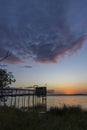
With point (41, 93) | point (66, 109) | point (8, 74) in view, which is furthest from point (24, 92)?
point (66, 109)

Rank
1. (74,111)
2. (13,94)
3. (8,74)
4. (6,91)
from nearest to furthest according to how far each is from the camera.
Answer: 1. (74,111)
2. (8,74)
3. (6,91)
4. (13,94)

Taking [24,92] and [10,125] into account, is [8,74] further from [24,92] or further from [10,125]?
[10,125]

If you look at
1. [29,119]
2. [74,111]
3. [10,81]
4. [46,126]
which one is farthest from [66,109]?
[46,126]

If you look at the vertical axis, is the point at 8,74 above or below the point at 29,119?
above

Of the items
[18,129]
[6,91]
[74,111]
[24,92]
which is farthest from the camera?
[24,92]

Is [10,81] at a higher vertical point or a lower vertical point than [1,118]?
higher

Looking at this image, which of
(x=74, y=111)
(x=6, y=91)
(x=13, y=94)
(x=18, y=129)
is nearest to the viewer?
(x=18, y=129)

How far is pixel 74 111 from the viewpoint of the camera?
66.3ft

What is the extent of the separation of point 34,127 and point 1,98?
12633mm

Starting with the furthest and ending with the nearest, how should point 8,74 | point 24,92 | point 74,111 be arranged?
point 24,92
point 8,74
point 74,111

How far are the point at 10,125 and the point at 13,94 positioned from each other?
1544 cm

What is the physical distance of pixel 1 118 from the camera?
44.8 ft

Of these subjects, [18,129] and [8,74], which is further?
[8,74]

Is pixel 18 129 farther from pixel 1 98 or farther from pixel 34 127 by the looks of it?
pixel 1 98
